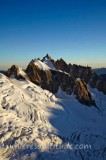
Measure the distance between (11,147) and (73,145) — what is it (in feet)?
104

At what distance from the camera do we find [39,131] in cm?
17338

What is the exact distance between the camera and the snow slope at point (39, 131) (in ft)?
508

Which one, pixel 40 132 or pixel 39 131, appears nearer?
pixel 40 132

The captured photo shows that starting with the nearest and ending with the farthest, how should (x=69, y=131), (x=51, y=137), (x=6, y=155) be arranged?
(x=6, y=155)
(x=51, y=137)
(x=69, y=131)

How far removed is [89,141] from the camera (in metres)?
178

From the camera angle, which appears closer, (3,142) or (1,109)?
(3,142)

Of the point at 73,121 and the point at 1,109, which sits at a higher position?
the point at 1,109

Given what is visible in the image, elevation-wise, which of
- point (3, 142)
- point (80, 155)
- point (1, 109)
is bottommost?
point (80, 155)

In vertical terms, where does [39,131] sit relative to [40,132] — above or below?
above

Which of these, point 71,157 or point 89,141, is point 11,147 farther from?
point 89,141

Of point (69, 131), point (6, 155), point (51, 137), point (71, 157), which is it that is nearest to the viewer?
point (6, 155)

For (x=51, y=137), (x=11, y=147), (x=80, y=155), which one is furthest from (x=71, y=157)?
(x=11, y=147)

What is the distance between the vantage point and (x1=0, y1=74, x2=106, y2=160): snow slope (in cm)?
15488

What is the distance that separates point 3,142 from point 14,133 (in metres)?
10.8
